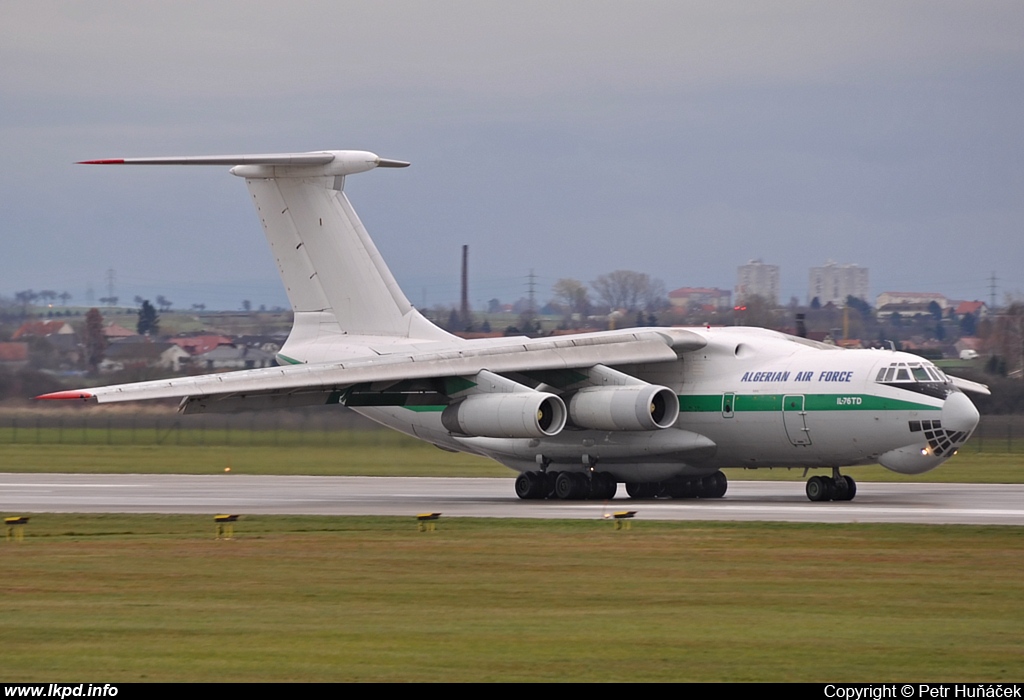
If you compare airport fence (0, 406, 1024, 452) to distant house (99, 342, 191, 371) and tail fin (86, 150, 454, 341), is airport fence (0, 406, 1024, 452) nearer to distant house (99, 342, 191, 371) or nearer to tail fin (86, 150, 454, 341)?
distant house (99, 342, 191, 371)

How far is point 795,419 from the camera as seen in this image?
76.7 feet

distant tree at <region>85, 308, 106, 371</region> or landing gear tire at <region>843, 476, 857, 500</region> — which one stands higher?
distant tree at <region>85, 308, 106, 371</region>

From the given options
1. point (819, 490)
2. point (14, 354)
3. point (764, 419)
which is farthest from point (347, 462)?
point (14, 354)

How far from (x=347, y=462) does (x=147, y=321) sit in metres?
22.9

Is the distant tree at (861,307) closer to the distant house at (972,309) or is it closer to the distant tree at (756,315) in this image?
the distant house at (972,309)

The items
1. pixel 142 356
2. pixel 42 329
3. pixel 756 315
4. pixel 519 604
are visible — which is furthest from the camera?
pixel 42 329

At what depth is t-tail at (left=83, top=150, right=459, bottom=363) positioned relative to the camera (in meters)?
26.8

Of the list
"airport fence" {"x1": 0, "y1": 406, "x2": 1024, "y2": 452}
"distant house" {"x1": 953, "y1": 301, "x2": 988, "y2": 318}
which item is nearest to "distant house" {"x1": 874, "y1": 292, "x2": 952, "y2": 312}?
"distant house" {"x1": 953, "y1": 301, "x2": 988, "y2": 318}

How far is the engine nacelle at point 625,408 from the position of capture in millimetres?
23531

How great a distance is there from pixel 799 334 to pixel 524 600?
54.2 ft

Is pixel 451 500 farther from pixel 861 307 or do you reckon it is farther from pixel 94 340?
pixel 861 307

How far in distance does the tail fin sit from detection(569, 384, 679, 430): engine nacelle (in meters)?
3.73

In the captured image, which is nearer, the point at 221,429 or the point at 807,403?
A: the point at 807,403

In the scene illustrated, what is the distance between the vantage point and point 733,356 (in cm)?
2461
